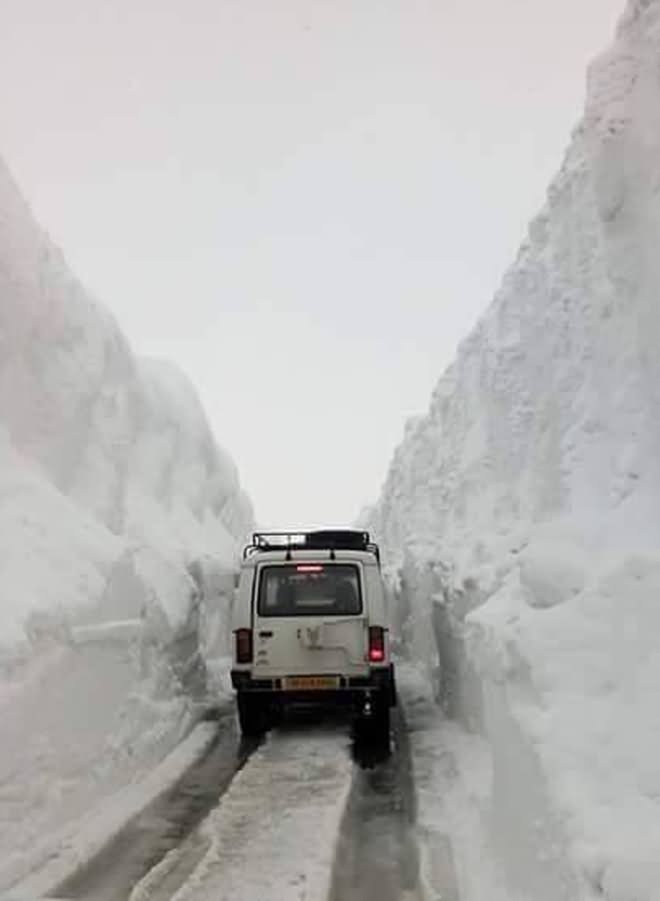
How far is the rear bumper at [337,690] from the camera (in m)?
11.7

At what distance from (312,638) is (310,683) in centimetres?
52

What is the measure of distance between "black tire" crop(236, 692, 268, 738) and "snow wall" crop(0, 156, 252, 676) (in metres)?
1.79

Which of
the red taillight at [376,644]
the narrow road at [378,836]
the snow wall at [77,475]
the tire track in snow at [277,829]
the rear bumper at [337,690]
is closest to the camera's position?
the tire track in snow at [277,829]

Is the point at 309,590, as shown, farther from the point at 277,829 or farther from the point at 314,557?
the point at 277,829

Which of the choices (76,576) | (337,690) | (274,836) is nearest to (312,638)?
(337,690)

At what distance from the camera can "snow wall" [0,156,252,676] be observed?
429 inches

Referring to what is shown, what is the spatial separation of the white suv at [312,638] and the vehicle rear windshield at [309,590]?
0.04 feet

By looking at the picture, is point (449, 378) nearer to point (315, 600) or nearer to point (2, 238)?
point (2, 238)

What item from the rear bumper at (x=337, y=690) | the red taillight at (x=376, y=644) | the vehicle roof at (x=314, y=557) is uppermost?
the vehicle roof at (x=314, y=557)

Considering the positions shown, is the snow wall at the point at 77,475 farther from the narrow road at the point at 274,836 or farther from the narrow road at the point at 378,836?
the narrow road at the point at 378,836

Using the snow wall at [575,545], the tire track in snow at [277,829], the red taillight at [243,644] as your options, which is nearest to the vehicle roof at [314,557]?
the red taillight at [243,644]

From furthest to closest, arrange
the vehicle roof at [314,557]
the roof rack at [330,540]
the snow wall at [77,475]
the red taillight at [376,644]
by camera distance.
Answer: the roof rack at [330,540], the vehicle roof at [314,557], the red taillight at [376,644], the snow wall at [77,475]

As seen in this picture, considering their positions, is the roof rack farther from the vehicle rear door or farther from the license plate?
the license plate

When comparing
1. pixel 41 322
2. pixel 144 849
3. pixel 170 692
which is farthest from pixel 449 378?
pixel 144 849
